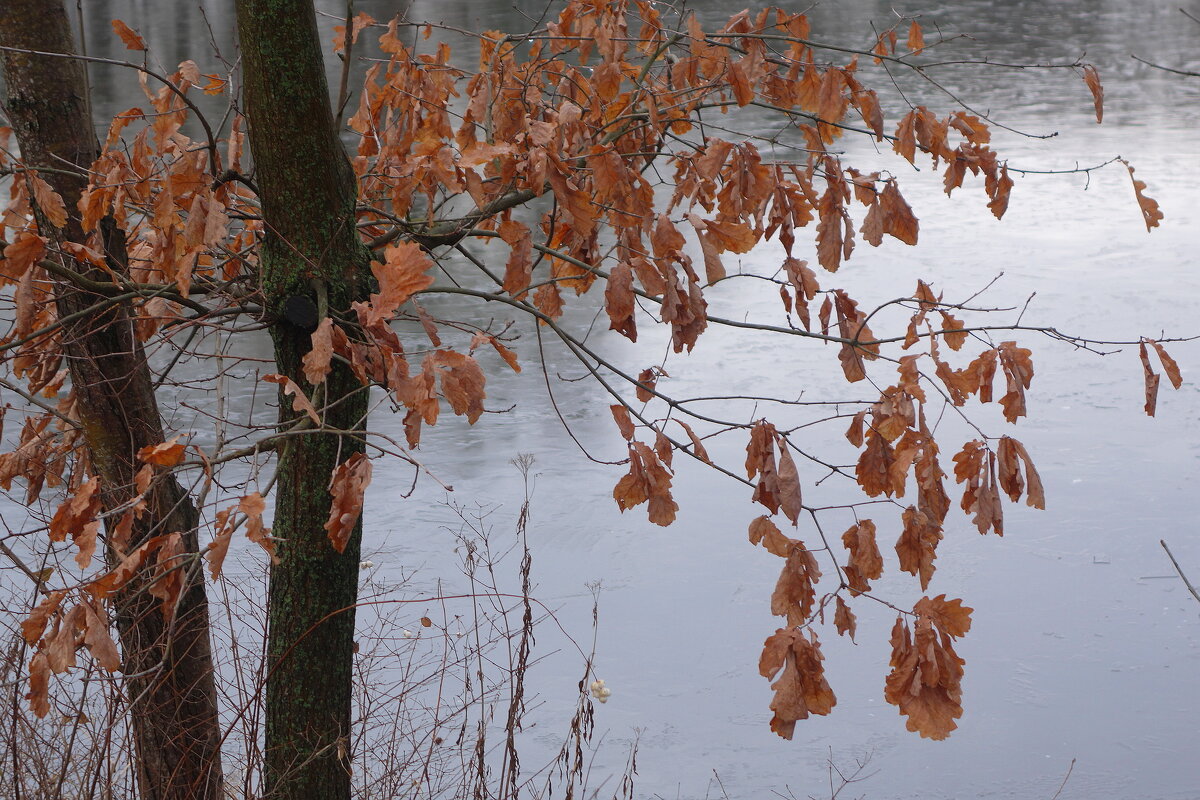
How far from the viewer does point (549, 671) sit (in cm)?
354

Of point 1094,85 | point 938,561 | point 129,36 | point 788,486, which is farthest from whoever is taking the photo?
point 938,561

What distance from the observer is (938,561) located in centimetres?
396

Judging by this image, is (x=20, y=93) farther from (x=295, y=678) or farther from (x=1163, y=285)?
(x=1163, y=285)

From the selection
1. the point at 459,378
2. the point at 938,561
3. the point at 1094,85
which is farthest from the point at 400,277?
the point at 938,561

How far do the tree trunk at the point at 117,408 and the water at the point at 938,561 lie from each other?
109cm

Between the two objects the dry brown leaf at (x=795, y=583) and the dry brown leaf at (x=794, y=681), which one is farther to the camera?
the dry brown leaf at (x=795, y=583)

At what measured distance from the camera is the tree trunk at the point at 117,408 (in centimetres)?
231

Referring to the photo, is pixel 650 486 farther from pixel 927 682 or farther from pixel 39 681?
pixel 39 681

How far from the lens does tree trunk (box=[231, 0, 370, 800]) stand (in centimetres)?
203

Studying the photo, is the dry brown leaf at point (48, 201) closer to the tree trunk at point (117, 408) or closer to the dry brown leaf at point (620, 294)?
the tree trunk at point (117, 408)

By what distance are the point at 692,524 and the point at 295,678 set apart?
224 cm

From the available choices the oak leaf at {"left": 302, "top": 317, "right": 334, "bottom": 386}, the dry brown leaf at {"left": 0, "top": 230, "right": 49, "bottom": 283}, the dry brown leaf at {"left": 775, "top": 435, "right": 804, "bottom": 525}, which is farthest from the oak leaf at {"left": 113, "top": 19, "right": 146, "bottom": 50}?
the dry brown leaf at {"left": 775, "top": 435, "right": 804, "bottom": 525}

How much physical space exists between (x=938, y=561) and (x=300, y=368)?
8.12 feet

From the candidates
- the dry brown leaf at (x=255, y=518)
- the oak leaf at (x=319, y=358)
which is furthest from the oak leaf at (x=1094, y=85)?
the dry brown leaf at (x=255, y=518)
